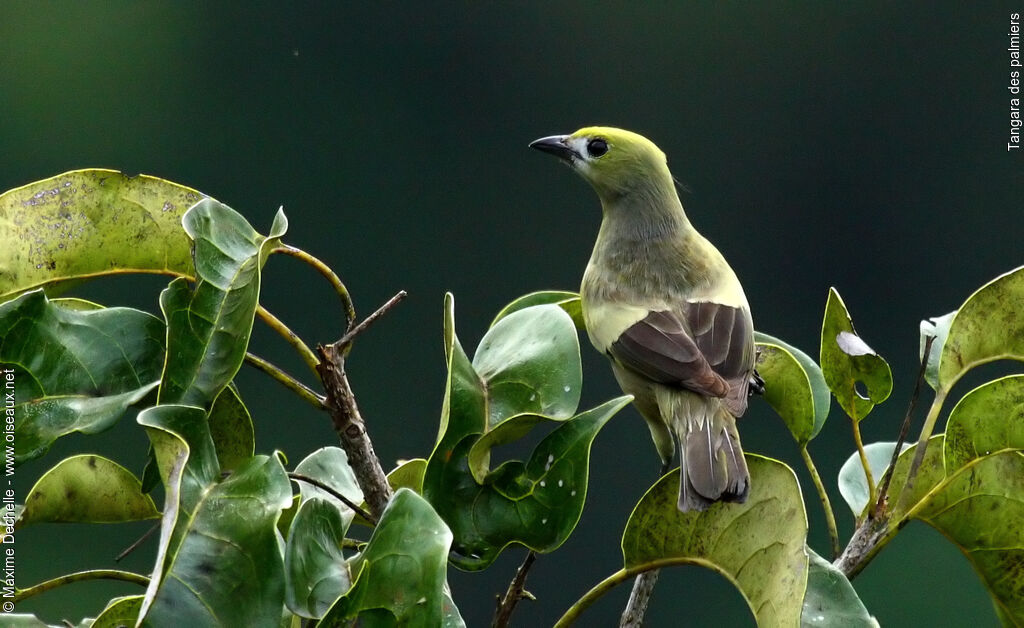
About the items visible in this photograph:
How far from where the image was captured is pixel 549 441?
1.84 metres

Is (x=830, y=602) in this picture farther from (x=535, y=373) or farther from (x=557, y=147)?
(x=557, y=147)

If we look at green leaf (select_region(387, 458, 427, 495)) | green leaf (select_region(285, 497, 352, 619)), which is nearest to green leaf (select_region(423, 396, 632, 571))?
green leaf (select_region(285, 497, 352, 619))

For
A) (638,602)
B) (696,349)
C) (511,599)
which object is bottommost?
(696,349)

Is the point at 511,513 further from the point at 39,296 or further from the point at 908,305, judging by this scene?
the point at 908,305

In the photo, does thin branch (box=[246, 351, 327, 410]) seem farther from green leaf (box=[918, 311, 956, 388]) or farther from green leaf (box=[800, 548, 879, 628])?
green leaf (box=[918, 311, 956, 388])

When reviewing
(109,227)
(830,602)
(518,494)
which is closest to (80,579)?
(109,227)

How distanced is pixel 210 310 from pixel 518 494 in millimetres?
500

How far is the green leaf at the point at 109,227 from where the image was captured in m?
2.10

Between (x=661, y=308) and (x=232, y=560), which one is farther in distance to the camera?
(x=661, y=308)

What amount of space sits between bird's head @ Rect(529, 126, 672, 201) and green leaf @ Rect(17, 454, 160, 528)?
2386 mm

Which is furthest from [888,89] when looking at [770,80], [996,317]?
[996,317]

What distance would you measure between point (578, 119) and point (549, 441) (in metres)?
19.6

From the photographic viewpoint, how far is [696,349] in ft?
10.9

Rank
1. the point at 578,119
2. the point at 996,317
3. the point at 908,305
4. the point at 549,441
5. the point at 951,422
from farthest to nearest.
→ the point at 578,119
the point at 908,305
the point at 996,317
the point at 951,422
the point at 549,441
